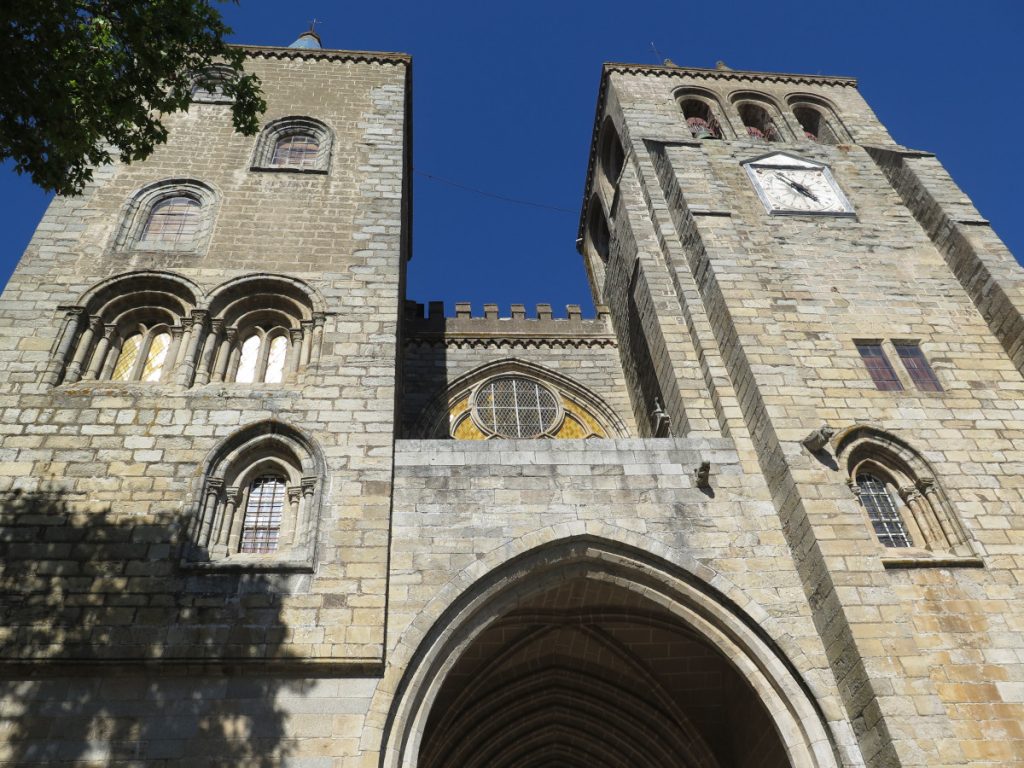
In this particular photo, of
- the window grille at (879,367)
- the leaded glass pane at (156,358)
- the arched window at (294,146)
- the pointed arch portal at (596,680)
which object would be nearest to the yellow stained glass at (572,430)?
the pointed arch portal at (596,680)

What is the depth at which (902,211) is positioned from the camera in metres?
12.6

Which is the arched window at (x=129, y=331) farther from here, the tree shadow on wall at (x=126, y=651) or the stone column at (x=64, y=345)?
the tree shadow on wall at (x=126, y=651)

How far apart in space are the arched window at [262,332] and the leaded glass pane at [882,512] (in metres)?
6.77

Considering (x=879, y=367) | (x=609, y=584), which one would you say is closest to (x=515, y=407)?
(x=609, y=584)

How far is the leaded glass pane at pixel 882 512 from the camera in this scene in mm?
8461

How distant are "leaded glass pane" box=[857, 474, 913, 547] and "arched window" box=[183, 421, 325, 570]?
6.16m

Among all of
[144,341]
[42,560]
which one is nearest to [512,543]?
[42,560]

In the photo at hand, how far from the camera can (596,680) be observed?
1022cm

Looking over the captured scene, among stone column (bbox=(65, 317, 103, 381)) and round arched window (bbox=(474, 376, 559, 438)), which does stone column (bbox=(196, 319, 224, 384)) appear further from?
round arched window (bbox=(474, 376, 559, 438))

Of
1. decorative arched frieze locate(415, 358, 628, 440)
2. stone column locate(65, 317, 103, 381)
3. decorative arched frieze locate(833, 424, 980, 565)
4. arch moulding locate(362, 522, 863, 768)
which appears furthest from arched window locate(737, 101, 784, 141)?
stone column locate(65, 317, 103, 381)

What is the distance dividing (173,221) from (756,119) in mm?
13124

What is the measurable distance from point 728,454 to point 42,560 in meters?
7.41

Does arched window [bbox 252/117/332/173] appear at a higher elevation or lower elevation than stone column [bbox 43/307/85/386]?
higher

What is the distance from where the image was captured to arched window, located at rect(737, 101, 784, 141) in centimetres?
1700
